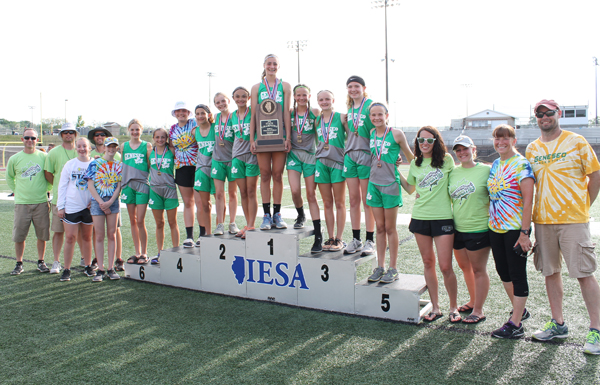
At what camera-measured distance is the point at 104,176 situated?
5.60 meters

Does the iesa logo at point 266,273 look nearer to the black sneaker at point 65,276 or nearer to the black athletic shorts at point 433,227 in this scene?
the black athletic shorts at point 433,227

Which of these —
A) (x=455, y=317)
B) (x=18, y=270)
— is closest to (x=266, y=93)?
(x=455, y=317)

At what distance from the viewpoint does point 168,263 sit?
5594 millimetres

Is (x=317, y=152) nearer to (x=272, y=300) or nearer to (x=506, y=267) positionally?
(x=272, y=300)

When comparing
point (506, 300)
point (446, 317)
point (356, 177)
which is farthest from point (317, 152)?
point (506, 300)

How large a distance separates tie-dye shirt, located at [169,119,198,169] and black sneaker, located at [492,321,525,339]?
392 centimetres

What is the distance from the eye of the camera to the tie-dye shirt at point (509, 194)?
3.59 metres

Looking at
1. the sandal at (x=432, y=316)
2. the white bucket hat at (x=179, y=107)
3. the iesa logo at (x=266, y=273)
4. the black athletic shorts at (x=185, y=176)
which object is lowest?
the sandal at (x=432, y=316)

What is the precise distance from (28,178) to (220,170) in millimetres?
2752

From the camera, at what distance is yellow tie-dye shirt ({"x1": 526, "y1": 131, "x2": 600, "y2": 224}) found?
340 cm

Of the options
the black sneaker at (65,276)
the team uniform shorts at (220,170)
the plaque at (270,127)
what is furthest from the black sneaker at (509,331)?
the black sneaker at (65,276)

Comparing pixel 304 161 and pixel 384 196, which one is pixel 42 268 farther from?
pixel 384 196

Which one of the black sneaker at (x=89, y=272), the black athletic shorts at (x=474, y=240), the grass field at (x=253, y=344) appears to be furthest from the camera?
the black sneaker at (x=89, y=272)

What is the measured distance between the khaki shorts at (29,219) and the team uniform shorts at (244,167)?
2834mm
